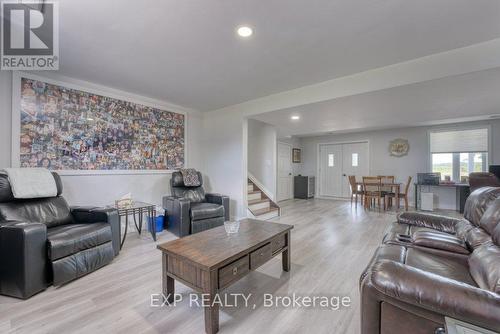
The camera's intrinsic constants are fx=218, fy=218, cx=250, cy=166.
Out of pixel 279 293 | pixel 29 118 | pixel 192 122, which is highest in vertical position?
pixel 192 122

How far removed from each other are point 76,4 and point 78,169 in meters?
2.19

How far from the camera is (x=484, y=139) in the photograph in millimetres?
5043

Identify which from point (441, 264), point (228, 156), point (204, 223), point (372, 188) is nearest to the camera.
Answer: point (441, 264)

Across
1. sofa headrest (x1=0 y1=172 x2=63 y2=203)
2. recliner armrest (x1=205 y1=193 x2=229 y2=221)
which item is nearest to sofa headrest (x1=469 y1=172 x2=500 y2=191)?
recliner armrest (x1=205 y1=193 x2=229 y2=221)

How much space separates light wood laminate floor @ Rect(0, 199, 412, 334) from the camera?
151 cm

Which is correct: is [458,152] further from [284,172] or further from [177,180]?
[177,180]

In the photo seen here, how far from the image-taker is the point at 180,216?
128 inches

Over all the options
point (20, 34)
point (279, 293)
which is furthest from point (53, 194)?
point (279, 293)

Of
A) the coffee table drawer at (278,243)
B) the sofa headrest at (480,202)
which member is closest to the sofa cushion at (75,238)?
the coffee table drawer at (278,243)

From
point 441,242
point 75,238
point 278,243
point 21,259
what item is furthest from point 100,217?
point 441,242

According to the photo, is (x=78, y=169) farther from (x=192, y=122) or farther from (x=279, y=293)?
(x=279, y=293)

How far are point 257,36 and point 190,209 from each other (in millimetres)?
2496

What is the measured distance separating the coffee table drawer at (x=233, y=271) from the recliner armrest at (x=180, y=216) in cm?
180

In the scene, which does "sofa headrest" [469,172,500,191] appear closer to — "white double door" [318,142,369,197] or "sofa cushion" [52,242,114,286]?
"white double door" [318,142,369,197]
